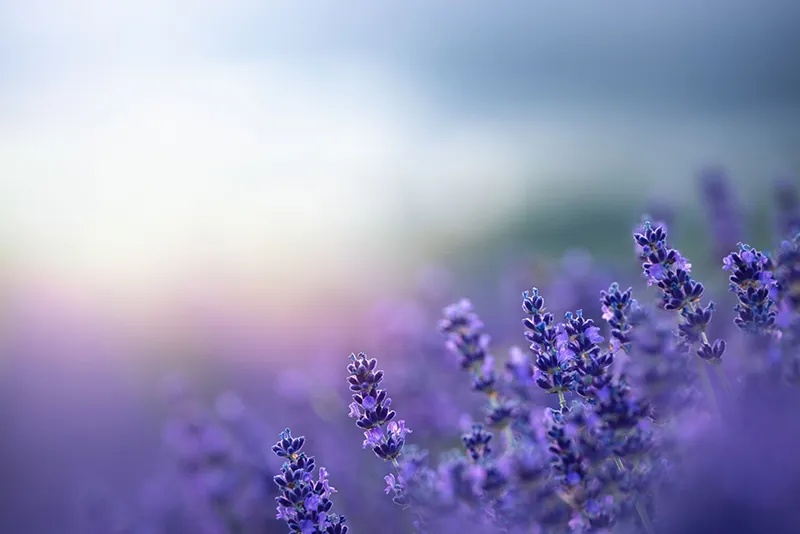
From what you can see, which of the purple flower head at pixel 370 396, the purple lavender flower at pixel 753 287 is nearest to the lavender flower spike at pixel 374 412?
the purple flower head at pixel 370 396

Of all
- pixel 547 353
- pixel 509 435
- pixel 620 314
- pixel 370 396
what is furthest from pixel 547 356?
pixel 370 396

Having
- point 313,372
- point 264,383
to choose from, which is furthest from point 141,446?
point 313,372

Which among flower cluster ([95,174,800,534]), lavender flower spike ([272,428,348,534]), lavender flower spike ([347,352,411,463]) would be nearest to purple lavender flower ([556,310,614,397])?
flower cluster ([95,174,800,534])

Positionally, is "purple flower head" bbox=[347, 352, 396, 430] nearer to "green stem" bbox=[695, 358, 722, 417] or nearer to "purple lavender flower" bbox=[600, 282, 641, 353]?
"purple lavender flower" bbox=[600, 282, 641, 353]

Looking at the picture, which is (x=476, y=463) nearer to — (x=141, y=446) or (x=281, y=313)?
(x=141, y=446)

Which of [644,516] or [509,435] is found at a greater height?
[509,435]

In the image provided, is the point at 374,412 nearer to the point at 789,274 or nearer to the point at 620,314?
the point at 620,314

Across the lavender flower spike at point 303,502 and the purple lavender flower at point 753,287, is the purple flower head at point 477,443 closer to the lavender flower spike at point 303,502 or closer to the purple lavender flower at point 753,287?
the lavender flower spike at point 303,502

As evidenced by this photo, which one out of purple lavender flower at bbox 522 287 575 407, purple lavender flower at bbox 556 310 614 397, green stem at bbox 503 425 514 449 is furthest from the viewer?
green stem at bbox 503 425 514 449
